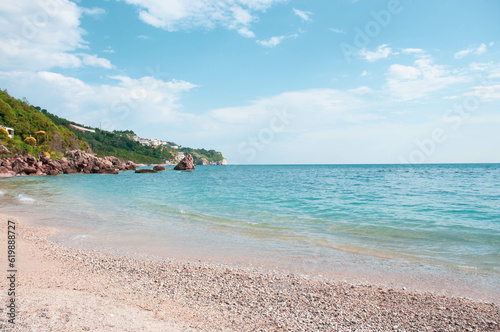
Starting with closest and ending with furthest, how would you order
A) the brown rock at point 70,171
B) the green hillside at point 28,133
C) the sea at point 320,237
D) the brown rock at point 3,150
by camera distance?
the sea at point 320,237 < the brown rock at point 3,150 < the brown rock at point 70,171 < the green hillside at point 28,133

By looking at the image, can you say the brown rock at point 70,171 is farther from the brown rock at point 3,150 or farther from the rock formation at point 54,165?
the brown rock at point 3,150

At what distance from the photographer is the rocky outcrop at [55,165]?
6034 cm

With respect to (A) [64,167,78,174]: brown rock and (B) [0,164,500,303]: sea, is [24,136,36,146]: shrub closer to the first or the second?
(A) [64,167,78,174]: brown rock

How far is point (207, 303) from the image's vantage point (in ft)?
20.5

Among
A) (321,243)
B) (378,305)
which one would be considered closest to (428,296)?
(378,305)

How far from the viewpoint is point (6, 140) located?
2805 inches

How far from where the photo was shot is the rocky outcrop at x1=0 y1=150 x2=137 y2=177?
6034 centimetres

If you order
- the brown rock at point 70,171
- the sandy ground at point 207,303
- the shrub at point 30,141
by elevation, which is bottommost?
the brown rock at point 70,171

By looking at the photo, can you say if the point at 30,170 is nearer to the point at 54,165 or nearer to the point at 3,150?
the point at 54,165

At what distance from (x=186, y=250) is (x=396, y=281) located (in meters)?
7.02

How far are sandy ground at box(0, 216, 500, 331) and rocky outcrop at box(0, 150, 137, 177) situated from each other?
6555 centimetres

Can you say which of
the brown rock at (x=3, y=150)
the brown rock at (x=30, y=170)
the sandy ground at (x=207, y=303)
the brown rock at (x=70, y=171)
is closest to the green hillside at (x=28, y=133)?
the brown rock at (x=3, y=150)

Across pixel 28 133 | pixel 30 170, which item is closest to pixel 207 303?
pixel 30 170

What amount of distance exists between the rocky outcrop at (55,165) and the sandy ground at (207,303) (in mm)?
65555
